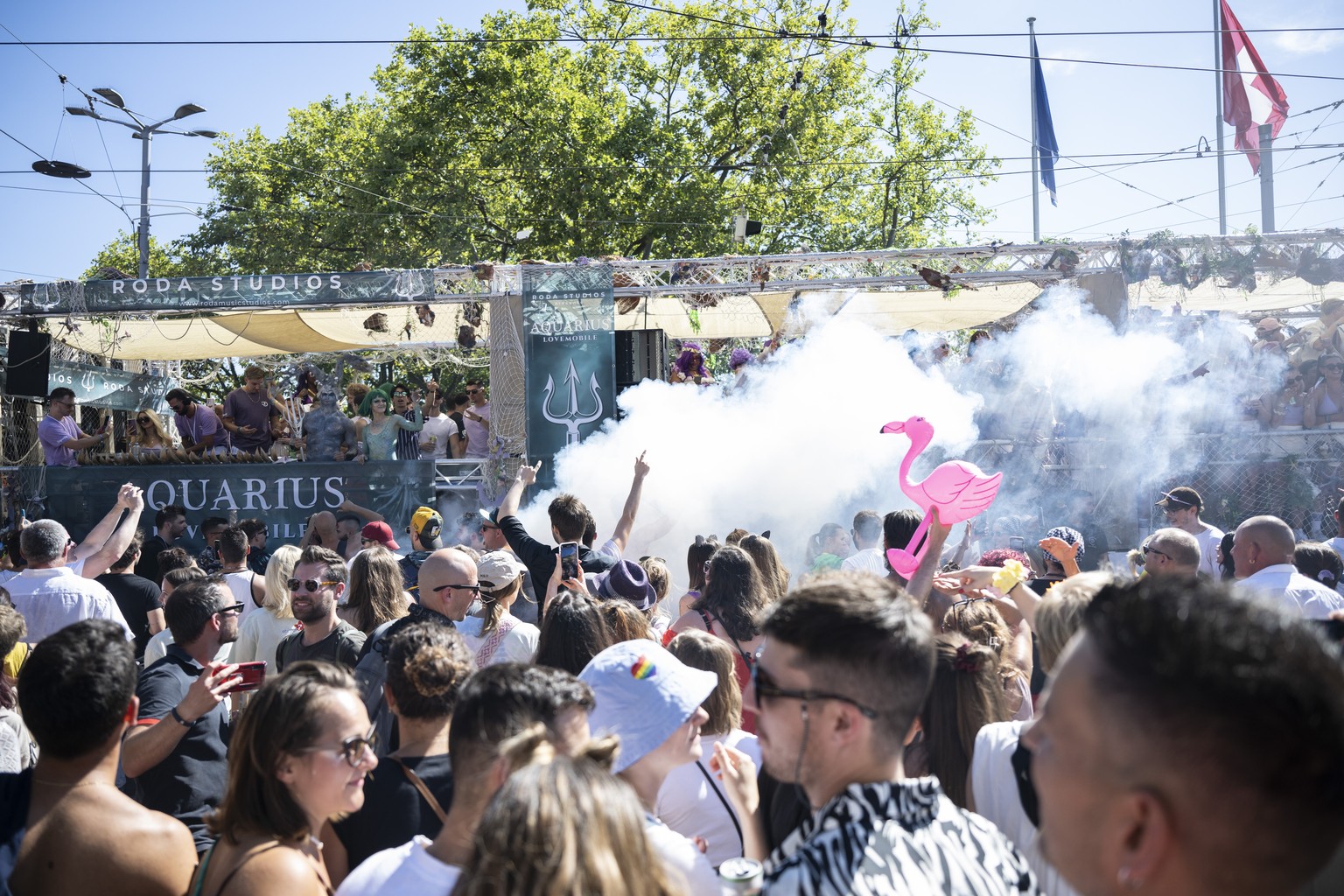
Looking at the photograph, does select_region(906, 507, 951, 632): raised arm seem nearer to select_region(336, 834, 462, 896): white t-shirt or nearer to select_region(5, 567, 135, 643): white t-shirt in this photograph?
select_region(336, 834, 462, 896): white t-shirt

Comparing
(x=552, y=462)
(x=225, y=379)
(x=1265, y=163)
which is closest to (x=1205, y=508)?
(x=552, y=462)

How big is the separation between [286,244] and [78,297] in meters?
14.1

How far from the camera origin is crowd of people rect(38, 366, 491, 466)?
1206 cm

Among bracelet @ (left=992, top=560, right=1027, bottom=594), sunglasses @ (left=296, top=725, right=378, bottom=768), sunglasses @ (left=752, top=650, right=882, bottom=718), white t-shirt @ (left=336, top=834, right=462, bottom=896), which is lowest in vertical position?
white t-shirt @ (left=336, top=834, right=462, bottom=896)

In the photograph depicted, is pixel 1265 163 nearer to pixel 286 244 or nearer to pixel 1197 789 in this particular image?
pixel 1197 789

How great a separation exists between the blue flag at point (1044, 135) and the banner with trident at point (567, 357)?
48.8ft

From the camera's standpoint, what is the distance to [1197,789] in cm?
119

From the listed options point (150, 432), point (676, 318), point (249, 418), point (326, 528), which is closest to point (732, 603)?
point (326, 528)

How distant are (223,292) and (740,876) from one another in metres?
11.7

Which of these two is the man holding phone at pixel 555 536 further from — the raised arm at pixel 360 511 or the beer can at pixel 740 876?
the raised arm at pixel 360 511

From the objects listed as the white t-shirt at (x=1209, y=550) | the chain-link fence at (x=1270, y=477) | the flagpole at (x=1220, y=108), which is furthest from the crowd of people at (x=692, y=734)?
the flagpole at (x=1220, y=108)

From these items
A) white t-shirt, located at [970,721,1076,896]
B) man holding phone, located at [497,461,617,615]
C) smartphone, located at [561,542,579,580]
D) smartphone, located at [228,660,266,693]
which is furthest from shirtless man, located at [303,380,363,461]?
white t-shirt, located at [970,721,1076,896]

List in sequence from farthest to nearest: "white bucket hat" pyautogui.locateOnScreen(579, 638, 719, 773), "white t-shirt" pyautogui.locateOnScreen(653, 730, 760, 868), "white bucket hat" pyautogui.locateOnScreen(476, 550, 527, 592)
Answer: "white bucket hat" pyautogui.locateOnScreen(476, 550, 527, 592) < "white t-shirt" pyautogui.locateOnScreen(653, 730, 760, 868) < "white bucket hat" pyautogui.locateOnScreen(579, 638, 719, 773)

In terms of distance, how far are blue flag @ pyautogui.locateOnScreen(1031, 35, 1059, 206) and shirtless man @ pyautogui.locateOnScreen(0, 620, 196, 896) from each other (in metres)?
23.4
